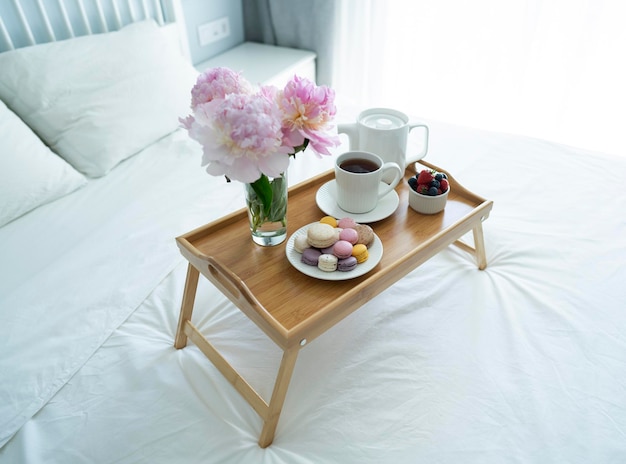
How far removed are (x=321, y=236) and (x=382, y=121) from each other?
1.41ft

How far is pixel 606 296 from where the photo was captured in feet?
3.71

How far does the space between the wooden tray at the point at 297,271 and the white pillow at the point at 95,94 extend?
2.24 ft

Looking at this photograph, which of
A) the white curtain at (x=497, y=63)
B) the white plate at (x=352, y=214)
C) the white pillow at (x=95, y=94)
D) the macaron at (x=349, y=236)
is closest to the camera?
the macaron at (x=349, y=236)

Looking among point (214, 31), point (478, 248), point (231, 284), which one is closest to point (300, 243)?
point (231, 284)

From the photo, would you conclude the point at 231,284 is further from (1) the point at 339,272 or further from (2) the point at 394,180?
(2) the point at 394,180

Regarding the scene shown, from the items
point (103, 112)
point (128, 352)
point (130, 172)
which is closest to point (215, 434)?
point (128, 352)

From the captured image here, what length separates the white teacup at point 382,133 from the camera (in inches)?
45.3

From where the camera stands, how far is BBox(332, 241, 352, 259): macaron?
91 cm

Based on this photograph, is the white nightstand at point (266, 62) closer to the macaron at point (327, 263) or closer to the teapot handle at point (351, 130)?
the teapot handle at point (351, 130)

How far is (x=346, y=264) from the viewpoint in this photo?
0.90 meters

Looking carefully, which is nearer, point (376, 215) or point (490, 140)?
point (376, 215)

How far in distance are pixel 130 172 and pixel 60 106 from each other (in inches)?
11.0

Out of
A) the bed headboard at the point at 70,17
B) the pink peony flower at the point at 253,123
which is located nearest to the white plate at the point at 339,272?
the pink peony flower at the point at 253,123

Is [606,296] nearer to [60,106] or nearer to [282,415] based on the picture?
[282,415]
